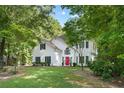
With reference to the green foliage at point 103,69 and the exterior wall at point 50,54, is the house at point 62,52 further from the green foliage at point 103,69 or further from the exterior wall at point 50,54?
the green foliage at point 103,69

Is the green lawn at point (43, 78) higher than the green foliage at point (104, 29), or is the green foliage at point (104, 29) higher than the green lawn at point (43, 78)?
the green foliage at point (104, 29)

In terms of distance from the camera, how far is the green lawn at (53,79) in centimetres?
730

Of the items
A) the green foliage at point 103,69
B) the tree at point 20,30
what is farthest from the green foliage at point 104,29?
the tree at point 20,30

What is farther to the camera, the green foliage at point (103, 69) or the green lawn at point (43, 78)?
the green foliage at point (103, 69)

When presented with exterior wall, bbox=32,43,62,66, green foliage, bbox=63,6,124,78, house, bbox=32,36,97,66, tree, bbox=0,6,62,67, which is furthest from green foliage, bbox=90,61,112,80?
tree, bbox=0,6,62,67

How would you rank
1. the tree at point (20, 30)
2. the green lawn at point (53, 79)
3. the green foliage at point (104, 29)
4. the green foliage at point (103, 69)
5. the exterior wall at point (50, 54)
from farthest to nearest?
the green foliage at point (103, 69) → the exterior wall at point (50, 54) → the tree at point (20, 30) → the green lawn at point (53, 79) → the green foliage at point (104, 29)

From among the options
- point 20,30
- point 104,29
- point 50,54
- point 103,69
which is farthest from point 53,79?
point 103,69

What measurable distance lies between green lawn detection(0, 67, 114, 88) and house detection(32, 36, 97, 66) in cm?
Answer: 24

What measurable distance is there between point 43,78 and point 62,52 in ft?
3.54

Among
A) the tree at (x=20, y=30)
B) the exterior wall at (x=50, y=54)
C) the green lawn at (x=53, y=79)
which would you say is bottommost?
the green lawn at (x=53, y=79)

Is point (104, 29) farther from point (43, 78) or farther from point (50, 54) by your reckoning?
point (50, 54)

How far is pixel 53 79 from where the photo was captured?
769 cm

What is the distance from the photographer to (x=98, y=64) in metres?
9.27
